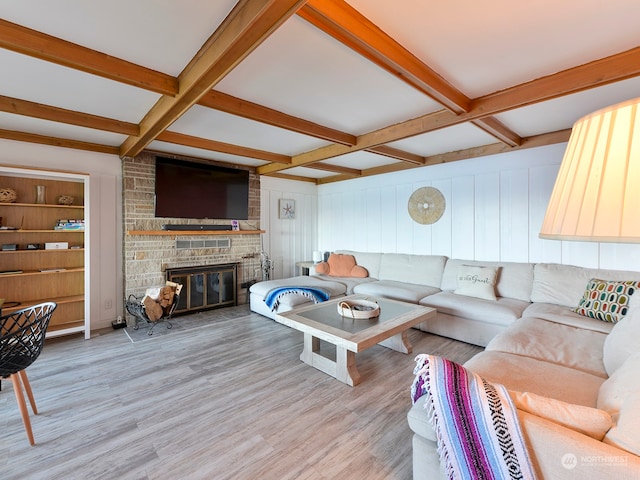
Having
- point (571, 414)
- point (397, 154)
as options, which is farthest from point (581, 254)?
point (571, 414)

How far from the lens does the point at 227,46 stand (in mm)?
1648

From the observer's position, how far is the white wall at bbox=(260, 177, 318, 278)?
5.64 meters

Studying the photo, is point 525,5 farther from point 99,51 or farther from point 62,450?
point 62,450

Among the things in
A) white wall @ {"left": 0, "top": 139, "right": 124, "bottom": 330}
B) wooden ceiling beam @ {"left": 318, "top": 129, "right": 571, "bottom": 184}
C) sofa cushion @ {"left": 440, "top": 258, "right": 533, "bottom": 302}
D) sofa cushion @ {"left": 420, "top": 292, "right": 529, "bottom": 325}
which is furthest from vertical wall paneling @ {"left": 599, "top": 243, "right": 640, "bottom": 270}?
white wall @ {"left": 0, "top": 139, "right": 124, "bottom": 330}

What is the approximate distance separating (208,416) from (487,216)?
13.2 feet

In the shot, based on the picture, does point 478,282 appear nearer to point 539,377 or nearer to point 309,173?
point 539,377

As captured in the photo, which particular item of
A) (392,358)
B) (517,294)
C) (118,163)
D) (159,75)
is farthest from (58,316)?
(517,294)

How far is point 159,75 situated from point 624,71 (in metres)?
3.13

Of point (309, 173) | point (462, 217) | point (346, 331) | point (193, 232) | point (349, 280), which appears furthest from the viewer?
point (309, 173)

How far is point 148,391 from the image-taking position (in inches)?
94.0

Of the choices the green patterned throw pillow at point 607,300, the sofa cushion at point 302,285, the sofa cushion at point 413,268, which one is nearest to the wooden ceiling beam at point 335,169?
the sofa cushion at point 413,268

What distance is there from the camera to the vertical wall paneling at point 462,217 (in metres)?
4.26

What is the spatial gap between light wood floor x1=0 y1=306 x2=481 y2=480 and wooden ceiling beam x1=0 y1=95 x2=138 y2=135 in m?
2.31

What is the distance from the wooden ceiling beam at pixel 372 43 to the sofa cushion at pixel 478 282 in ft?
7.48
